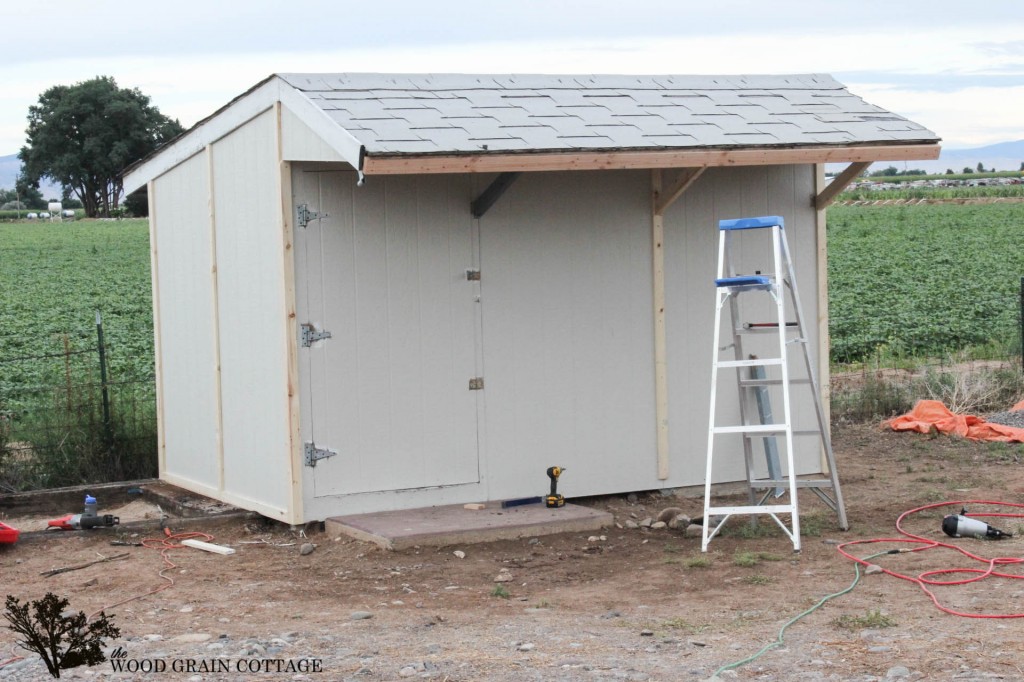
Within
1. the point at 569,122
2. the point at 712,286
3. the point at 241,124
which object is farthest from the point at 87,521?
the point at 712,286

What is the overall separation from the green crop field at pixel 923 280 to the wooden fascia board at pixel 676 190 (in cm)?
941

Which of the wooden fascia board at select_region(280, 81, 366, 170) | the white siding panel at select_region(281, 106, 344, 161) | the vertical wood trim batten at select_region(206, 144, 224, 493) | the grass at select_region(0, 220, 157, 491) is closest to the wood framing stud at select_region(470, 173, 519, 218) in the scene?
the wooden fascia board at select_region(280, 81, 366, 170)

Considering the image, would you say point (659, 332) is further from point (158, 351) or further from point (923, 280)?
point (923, 280)

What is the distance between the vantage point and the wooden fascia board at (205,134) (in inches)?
338

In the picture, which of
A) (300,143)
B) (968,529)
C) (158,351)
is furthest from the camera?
(158,351)

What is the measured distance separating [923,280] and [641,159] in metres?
20.7

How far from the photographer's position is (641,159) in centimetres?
832

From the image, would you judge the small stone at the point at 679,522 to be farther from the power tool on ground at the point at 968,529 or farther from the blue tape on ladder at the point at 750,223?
the blue tape on ladder at the point at 750,223

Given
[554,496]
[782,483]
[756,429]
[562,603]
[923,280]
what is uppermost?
[923,280]

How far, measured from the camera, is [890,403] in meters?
13.6

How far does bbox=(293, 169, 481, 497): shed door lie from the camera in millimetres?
8516

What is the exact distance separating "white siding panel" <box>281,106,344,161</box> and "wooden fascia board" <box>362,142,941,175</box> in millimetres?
555

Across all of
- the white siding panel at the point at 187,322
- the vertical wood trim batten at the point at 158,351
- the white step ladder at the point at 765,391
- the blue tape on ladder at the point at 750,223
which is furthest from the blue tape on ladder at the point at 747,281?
the vertical wood trim batten at the point at 158,351

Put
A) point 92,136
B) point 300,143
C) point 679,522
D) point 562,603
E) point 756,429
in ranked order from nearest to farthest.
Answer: point 562,603 → point 756,429 → point 300,143 → point 679,522 → point 92,136
